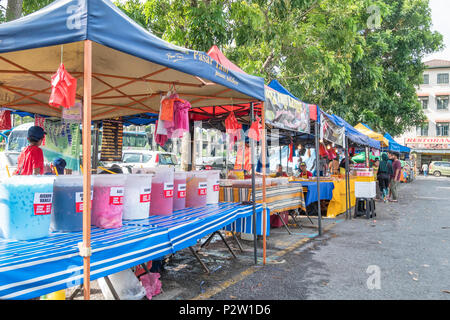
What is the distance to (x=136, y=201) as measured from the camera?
11.0 feet

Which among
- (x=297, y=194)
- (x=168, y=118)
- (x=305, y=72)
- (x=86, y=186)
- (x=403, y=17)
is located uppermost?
(x=403, y=17)

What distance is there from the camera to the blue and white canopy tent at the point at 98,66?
234 cm

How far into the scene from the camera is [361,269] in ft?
16.8

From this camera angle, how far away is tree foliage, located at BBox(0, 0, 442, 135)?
8.80 metres

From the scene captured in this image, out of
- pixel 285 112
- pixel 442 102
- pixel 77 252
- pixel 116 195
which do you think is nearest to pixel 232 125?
pixel 285 112

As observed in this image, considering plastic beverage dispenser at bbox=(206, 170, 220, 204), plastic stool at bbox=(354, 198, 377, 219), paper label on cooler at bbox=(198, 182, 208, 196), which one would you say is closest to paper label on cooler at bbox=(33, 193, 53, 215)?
paper label on cooler at bbox=(198, 182, 208, 196)

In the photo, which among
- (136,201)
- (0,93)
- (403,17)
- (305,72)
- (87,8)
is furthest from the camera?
(403,17)

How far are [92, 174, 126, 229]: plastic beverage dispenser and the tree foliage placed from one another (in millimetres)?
6100

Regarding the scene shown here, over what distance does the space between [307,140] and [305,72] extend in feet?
8.59

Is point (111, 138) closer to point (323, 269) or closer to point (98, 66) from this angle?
point (98, 66)

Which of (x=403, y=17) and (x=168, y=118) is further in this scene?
(x=403, y=17)

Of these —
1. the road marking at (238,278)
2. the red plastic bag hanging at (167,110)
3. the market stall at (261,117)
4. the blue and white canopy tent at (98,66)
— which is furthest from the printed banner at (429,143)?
the red plastic bag hanging at (167,110)

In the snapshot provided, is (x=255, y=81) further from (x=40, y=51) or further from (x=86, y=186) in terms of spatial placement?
(x=86, y=186)

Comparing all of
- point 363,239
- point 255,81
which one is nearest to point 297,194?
point 363,239
